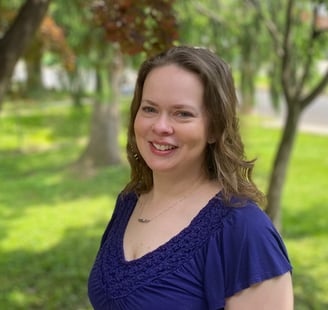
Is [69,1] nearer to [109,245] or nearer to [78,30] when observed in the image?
[78,30]

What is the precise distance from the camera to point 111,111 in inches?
418

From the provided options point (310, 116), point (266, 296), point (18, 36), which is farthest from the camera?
point (310, 116)

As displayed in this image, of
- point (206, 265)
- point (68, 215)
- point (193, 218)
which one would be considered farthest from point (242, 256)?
point (68, 215)

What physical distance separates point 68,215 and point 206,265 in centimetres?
667

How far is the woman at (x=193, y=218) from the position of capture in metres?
1.28

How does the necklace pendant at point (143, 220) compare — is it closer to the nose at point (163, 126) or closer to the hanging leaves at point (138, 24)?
the nose at point (163, 126)

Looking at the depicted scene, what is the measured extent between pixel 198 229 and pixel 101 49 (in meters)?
5.98

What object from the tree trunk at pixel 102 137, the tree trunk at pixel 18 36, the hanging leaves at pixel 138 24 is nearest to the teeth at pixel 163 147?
the hanging leaves at pixel 138 24

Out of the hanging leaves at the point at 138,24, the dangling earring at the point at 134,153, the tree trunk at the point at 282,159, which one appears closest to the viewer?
the dangling earring at the point at 134,153

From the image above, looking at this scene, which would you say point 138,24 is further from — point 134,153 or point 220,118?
point 220,118

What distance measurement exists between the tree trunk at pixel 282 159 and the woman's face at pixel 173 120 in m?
3.96

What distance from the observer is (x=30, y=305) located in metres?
4.71

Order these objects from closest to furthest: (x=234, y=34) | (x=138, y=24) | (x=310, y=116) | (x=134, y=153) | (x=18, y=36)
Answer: (x=134, y=153) → (x=138, y=24) → (x=18, y=36) → (x=234, y=34) → (x=310, y=116)

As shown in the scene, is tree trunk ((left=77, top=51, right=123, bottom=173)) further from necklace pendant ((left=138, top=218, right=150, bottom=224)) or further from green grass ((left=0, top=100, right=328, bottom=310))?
necklace pendant ((left=138, top=218, right=150, bottom=224))
